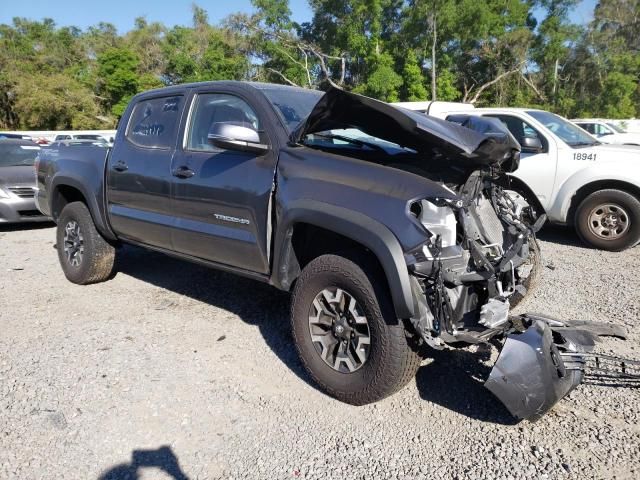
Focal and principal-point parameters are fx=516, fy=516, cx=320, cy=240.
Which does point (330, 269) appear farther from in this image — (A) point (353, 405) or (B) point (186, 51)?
(B) point (186, 51)

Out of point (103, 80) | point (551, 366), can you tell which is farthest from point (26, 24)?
point (551, 366)

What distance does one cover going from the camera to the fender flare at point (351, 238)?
8.82 feet

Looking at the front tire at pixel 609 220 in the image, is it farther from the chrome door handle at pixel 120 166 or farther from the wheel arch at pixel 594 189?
the chrome door handle at pixel 120 166

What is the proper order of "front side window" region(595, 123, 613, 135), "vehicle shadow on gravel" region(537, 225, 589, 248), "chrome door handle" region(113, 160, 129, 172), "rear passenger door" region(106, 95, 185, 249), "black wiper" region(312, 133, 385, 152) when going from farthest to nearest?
"front side window" region(595, 123, 613, 135) < "vehicle shadow on gravel" region(537, 225, 589, 248) < "chrome door handle" region(113, 160, 129, 172) < "rear passenger door" region(106, 95, 185, 249) < "black wiper" region(312, 133, 385, 152)

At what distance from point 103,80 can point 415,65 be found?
977 inches

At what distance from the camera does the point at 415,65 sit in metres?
36.4

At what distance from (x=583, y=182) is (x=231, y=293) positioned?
4.63 meters

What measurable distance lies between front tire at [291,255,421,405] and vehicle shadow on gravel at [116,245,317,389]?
0.35 metres

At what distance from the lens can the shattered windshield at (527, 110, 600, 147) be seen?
7000 mm

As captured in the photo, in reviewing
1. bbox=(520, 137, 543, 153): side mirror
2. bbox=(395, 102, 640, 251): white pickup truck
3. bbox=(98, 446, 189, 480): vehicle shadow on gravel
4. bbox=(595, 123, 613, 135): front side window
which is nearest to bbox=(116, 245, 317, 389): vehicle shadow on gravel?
bbox=(98, 446, 189, 480): vehicle shadow on gravel

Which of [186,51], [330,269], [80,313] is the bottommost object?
[80,313]

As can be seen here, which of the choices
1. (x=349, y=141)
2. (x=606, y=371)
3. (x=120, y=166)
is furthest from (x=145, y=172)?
(x=606, y=371)

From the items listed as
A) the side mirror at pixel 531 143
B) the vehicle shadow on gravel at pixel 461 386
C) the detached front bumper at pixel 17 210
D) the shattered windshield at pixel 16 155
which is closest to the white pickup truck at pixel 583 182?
the side mirror at pixel 531 143

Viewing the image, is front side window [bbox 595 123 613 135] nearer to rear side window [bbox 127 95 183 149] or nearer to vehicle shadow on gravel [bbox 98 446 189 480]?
rear side window [bbox 127 95 183 149]
